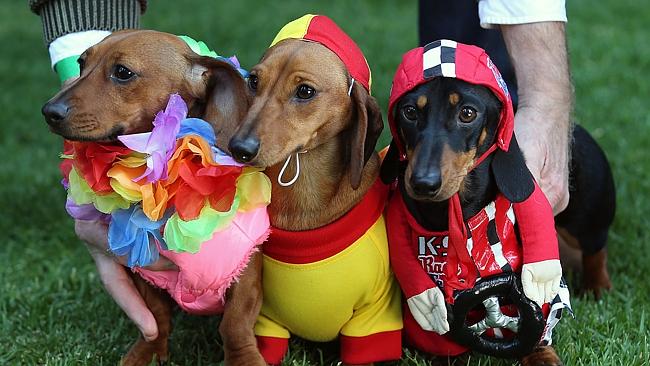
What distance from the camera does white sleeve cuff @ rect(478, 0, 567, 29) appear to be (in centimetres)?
343

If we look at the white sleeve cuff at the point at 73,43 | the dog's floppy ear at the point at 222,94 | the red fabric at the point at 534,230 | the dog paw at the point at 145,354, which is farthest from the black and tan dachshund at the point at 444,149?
the white sleeve cuff at the point at 73,43

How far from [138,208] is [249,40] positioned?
5761 millimetres

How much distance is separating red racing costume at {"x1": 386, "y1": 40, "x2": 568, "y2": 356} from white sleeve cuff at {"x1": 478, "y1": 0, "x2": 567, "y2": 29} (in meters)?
0.52

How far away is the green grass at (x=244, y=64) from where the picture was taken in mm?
3439

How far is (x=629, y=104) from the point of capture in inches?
252

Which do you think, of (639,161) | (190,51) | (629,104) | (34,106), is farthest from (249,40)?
(190,51)

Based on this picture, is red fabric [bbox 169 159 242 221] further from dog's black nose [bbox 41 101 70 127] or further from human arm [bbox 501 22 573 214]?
human arm [bbox 501 22 573 214]

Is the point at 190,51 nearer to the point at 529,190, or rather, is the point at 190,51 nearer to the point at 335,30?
the point at 335,30

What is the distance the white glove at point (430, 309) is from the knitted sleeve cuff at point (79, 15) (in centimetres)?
159

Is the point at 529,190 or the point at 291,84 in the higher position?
the point at 291,84

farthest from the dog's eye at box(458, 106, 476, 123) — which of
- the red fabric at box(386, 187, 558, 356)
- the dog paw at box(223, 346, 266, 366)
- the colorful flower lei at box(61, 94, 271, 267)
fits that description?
the dog paw at box(223, 346, 266, 366)

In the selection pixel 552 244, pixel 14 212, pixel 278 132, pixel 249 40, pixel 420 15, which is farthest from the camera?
pixel 249 40

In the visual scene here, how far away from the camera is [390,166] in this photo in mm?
3166

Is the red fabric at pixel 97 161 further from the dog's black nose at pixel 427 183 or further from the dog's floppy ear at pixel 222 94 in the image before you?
the dog's black nose at pixel 427 183
